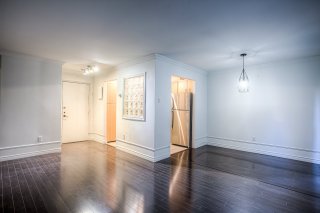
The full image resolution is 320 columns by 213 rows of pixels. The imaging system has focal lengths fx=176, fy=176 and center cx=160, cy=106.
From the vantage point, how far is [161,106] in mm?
4285

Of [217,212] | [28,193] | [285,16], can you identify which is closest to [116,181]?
[28,193]

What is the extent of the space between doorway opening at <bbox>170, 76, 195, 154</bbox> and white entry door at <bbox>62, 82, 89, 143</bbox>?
10.8ft

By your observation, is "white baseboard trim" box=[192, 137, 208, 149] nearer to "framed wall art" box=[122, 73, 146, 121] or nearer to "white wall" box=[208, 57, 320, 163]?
"white wall" box=[208, 57, 320, 163]

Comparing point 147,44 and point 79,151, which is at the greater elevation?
point 147,44

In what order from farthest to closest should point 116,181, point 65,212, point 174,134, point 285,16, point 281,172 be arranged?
1. point 174,134
2. point 281,172
3. point 116,181
4. point 285,16
5. point 65,212

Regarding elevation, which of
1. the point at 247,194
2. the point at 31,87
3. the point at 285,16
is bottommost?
the point at 247,194

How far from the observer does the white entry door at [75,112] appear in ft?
19.8

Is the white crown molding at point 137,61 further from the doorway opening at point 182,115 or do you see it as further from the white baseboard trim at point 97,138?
the white baseboard trim at point 97,138

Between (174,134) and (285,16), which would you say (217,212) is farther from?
(174,134)

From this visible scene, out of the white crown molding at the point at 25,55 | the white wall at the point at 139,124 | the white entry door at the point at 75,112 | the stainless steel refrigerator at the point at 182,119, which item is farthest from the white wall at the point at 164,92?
the white entry door at the point at 75,112

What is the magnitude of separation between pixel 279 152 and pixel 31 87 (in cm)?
655

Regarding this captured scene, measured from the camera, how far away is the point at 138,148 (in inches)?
178

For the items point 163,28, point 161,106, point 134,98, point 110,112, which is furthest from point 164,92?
point 110,112

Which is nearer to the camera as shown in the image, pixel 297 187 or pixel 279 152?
pixel 297 187
